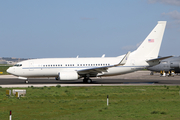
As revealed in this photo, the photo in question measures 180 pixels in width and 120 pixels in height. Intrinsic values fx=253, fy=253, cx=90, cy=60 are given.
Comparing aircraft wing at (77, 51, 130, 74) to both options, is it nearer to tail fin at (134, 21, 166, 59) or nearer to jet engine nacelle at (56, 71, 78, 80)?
jet engine nacelle at (56, 71, 78, 80)

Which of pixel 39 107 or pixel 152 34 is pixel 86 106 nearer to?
pixel 39 107

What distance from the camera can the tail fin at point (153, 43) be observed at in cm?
4050

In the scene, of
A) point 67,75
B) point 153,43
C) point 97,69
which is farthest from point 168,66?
point 67,75

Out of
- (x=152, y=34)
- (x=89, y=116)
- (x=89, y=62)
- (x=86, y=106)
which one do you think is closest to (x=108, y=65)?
(x=89, y=62)

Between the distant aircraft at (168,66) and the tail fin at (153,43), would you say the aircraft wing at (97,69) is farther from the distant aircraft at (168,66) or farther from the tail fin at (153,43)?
the distant aircraft at (168,66)

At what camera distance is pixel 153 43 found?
4069 centimetres

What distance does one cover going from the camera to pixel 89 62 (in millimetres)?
40281

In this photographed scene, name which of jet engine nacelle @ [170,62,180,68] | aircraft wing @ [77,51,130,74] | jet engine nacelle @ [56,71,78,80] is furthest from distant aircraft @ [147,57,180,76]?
jet engine nacelle @ [56,71,78,80]

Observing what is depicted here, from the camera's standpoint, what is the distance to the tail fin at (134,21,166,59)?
40.5 metres

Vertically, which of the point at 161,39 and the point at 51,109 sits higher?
the point at 161,39

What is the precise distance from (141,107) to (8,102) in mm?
10838

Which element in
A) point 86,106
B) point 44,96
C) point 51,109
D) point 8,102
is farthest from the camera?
point 44,96

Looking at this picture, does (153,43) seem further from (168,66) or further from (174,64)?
(174,64)

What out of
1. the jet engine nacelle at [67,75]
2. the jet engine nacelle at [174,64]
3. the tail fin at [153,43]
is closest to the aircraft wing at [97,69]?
the jet engine nacelle at [67,75]
